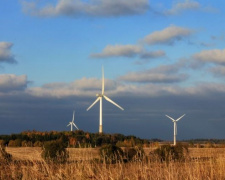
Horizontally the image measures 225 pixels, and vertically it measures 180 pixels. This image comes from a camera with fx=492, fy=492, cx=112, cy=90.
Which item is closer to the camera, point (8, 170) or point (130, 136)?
point (8, 170)

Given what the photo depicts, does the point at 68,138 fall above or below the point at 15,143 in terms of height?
above

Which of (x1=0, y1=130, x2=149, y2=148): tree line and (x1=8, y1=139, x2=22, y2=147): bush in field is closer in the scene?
(x1=8, y1=139, x2=22, y2=147): bush in field

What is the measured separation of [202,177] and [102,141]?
166 feet

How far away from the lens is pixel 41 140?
236ft

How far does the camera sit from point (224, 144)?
203 ft

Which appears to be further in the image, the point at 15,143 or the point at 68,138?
the point at 68,138

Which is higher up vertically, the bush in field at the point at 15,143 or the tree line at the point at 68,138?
the tree line at the point at 68,138

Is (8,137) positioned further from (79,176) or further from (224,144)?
(79,176)

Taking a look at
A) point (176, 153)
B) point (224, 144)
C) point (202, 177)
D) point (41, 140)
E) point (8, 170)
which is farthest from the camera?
point (41, 140)

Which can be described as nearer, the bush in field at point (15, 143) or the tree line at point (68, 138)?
the bush in field at point (15, 143)

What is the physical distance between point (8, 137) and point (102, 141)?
1407cm

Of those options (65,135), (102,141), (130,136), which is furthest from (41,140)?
(130,136)

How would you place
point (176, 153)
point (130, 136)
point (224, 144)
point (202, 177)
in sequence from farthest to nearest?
point (130, 136), point (224, 144), point (176, 153), point (202, 177)

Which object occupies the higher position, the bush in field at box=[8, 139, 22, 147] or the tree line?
the tree line
